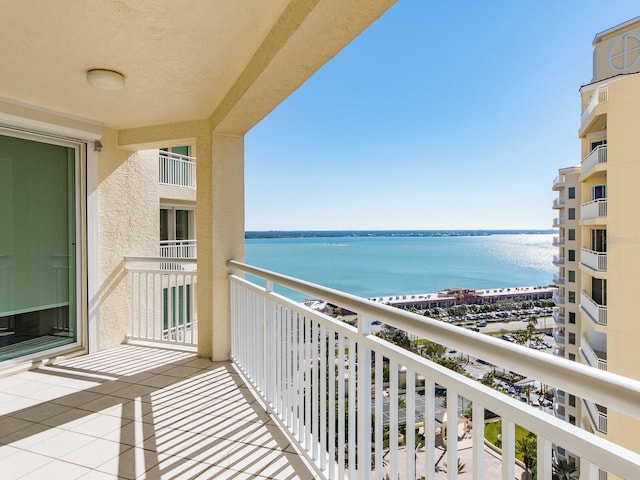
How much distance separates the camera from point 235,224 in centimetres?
367

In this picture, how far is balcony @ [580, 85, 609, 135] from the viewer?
71.0 inches

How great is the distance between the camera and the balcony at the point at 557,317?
2.25 m

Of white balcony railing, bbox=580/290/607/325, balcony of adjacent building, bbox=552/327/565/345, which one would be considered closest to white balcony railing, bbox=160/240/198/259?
balcony of adjacent building, bbox=552/327/565/345

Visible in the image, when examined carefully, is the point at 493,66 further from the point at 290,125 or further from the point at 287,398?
the point at 290,125

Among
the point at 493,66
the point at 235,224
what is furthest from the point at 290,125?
the point at 235,224

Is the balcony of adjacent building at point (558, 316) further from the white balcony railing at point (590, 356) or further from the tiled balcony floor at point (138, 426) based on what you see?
the tiled balcony floor at point (138, 426)

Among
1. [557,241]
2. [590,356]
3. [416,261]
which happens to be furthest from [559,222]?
[416,261]

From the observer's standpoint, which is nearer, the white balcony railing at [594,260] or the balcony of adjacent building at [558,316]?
the white balcony railing at [594,260]

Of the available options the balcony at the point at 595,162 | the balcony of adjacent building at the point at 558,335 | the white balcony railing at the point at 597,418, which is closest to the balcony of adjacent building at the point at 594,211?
the balcony at the point at 595,162

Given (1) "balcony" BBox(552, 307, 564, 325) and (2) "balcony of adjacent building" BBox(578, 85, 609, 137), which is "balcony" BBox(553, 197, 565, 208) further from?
(1) "balcony" BBox(552, 307, 564, 325)

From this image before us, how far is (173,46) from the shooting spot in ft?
7.41

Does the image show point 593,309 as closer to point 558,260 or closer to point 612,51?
point 558,260

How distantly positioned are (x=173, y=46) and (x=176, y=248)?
22.3 feet

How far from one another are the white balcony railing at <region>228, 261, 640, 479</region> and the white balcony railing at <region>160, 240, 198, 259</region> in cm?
590
